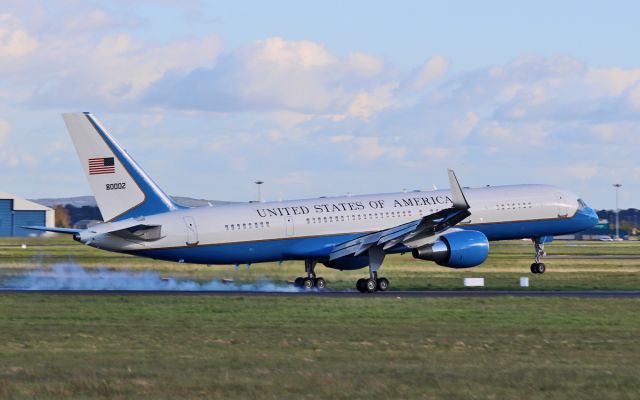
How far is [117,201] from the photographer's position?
52438 millimetres

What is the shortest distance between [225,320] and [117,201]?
1615 cm

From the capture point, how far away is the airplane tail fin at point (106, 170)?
5206 centimetres

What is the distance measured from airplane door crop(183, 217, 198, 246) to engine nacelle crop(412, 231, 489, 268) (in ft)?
33.8

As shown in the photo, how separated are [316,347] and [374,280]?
80.3 feet

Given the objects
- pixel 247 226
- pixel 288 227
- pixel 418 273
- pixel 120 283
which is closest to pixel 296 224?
pixel 288 227

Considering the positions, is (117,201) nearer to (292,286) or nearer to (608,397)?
(292,286)

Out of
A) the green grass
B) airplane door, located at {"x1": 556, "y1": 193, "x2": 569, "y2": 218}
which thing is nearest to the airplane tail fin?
the green grass

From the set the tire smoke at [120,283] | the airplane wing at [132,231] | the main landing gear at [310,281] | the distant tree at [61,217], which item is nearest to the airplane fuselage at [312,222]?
the airplane wing at [132,231]

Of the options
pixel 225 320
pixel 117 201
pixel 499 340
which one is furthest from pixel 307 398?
pixel 117 201

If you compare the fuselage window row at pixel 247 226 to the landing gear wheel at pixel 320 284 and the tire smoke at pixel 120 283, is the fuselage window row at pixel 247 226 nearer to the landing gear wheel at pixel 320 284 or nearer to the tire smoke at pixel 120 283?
the tire smoke at pixel 120 283

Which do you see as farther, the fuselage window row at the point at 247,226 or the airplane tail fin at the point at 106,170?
the fuselage window row at the point at 247,226

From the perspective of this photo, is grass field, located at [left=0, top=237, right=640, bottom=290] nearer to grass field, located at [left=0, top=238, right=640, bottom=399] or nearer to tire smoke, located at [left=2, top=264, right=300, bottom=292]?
tire smoke, located at [left=2, top=264, right=300, bottom=292]

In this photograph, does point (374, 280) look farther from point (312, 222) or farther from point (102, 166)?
point (102, 166)

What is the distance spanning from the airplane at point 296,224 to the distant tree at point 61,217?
132 meters
